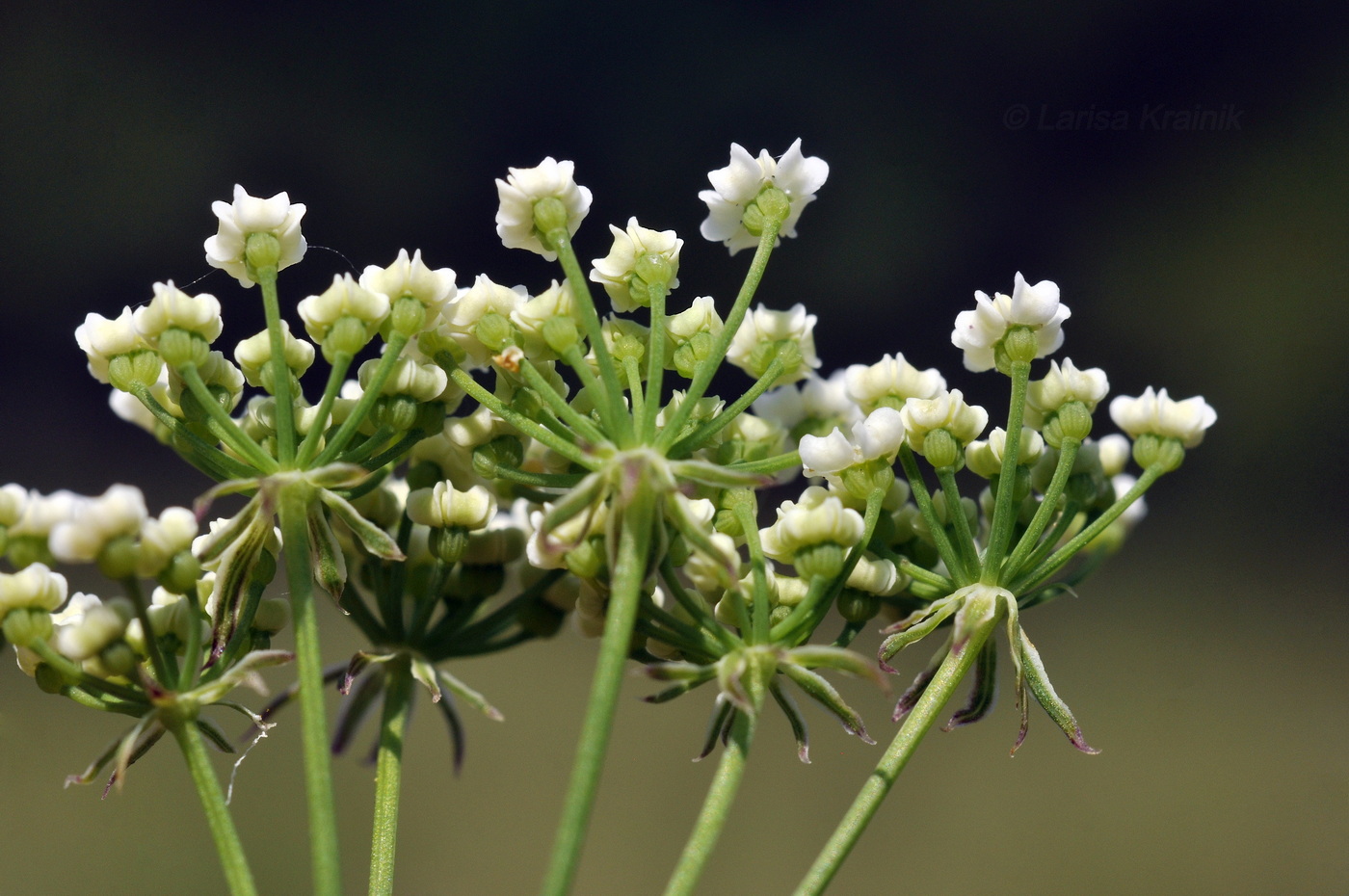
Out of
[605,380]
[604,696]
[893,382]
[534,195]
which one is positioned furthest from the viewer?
[893,382]

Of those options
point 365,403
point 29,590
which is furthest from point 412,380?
point 29,590

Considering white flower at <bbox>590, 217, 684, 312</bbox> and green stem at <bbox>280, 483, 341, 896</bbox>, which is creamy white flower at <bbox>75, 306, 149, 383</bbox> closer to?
green stem at <bbox>280, 483, 341, 896</bbox>

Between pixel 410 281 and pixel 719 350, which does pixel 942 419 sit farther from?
pixel 410 281

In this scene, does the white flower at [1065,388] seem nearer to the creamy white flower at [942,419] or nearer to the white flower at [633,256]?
the creamy white flower at [942,419]

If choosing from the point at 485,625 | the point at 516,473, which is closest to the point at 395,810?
the point at 485,625

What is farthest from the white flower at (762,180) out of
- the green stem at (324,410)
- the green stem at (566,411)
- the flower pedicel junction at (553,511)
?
the green stem at (324,410)

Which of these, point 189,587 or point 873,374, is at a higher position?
point 873,374

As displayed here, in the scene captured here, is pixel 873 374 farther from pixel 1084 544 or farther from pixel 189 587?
pixel 189 587
